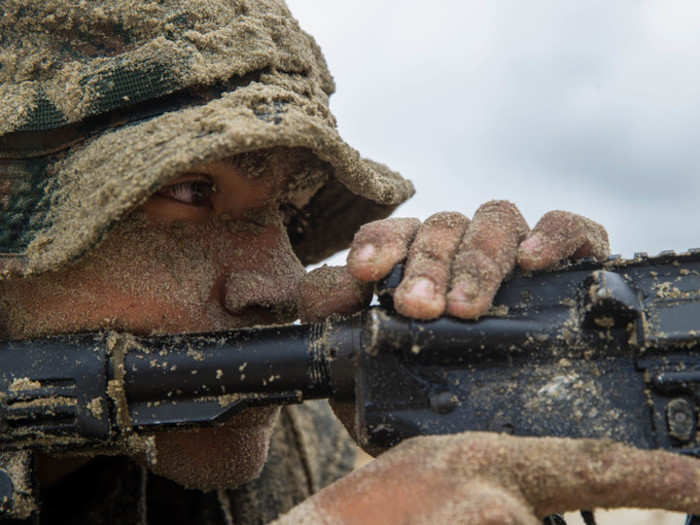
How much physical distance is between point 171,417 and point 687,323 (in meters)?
0.85

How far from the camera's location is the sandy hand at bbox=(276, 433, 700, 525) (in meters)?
0.86

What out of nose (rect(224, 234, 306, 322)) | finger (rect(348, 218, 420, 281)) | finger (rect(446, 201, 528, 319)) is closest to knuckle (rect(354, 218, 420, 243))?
finger (rect(348, 218, 420, 281))

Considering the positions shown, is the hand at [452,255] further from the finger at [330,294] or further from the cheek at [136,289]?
the cheek at [136,289]

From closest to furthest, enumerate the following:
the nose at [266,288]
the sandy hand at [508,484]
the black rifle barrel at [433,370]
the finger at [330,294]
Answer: the sandy hand at [508,484] → the black rifle barrel at [433,370] → the finger at [330,294] → the nose at [266,288]

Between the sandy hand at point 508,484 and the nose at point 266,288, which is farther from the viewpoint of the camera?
the nose at point 266,288

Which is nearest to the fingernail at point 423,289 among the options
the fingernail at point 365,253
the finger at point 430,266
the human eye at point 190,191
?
the finger at point 430,266

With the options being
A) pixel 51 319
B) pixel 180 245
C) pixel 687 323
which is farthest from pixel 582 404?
pixel 51 319

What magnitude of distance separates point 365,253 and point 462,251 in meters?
0.16

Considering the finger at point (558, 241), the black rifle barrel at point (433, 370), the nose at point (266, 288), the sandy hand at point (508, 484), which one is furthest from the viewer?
the nose at point (266, 288)

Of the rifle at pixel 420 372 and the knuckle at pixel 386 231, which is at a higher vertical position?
the knuckle at pixel 386 231

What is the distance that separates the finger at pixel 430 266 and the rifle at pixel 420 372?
0.03m

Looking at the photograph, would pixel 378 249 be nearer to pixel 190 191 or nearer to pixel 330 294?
pixel 330 294

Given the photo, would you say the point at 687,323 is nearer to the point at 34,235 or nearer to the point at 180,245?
the point at 180,245

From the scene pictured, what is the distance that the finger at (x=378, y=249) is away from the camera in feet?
3.60
